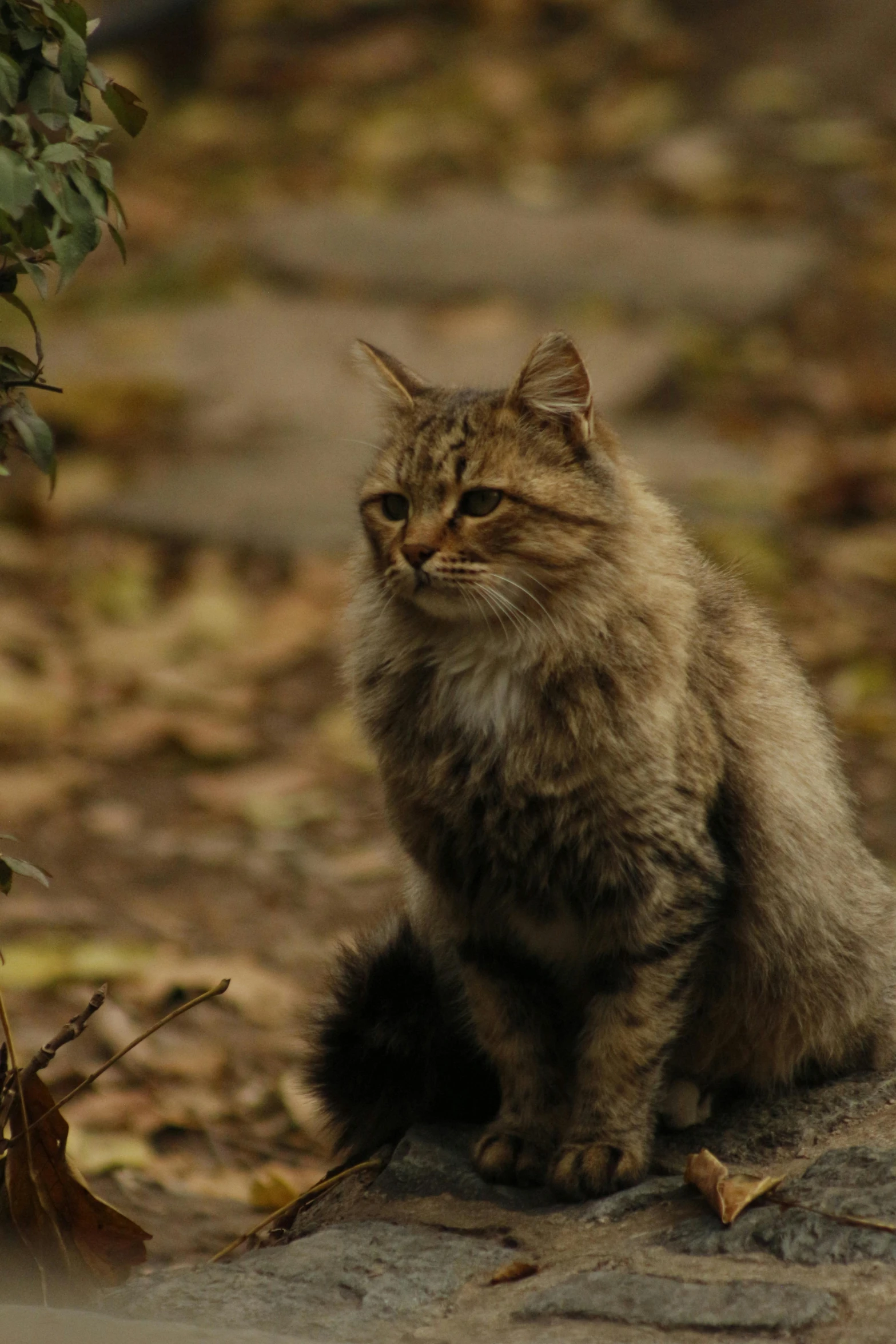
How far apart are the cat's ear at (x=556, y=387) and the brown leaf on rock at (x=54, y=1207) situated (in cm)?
144

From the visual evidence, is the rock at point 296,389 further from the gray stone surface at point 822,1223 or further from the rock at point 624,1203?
the gray stone surface at point 822,1223

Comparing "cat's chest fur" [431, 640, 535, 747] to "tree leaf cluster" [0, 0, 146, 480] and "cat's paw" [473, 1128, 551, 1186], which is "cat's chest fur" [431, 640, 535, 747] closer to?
"cat's paw" [473, 1128, 551, 1186]

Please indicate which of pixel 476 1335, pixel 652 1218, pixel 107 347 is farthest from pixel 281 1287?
pixel 107 347

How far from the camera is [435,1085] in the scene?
3367 mm

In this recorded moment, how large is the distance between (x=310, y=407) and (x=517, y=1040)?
5.12 meters

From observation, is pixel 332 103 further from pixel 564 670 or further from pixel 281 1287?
pixel 281 1287

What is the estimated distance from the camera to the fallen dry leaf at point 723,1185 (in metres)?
2.71

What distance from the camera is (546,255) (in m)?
8.84

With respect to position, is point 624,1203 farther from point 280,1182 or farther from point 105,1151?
point 105,1151

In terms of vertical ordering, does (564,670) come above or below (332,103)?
below

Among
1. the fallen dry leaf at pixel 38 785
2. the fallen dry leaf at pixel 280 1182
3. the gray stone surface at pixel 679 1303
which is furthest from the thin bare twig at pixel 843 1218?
the fallen dry leaf at pixel 38 785

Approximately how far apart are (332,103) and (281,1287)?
949 centimetres

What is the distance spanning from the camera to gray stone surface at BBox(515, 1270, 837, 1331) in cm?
236

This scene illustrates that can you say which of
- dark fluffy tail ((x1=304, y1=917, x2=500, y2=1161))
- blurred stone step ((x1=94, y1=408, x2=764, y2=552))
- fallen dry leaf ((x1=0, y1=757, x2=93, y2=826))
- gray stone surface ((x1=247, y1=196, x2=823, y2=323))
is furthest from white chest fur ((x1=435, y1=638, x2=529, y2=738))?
gray stone surface ((x1=247, y1=196, x2=823, y2=323))
